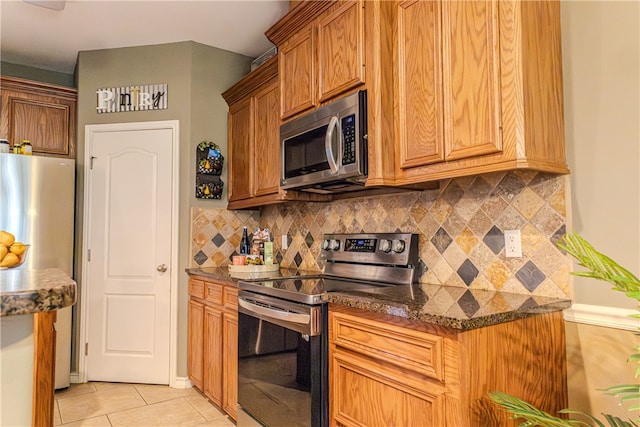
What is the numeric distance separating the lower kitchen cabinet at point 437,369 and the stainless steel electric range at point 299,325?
94 mm

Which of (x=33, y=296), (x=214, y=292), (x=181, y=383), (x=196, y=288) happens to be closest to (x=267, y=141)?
(x=214, y=292)

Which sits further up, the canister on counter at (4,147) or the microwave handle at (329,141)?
the canister on counter at (4,147)

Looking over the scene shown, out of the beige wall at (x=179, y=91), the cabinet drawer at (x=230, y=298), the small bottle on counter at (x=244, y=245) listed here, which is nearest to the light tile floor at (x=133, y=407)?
the beige wall at (x=179, y=91)

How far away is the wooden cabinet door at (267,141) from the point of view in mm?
2953

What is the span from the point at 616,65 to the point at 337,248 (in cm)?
165

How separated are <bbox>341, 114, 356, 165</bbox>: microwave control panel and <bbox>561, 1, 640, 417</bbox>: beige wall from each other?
2.94 feet

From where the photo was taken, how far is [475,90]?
63.6 inches

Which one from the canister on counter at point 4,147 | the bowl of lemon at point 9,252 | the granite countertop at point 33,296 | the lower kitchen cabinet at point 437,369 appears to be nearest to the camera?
the granite countertop at point 33,296

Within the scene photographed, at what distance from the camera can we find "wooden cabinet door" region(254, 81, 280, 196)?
2.95 m

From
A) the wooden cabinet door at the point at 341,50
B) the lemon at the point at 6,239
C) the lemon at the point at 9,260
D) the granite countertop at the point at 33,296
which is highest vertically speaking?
the wooden cabinet door at the point at 341,50

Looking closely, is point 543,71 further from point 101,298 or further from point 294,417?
point 101,298

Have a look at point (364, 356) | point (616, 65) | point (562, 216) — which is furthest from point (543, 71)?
point (364, 356)

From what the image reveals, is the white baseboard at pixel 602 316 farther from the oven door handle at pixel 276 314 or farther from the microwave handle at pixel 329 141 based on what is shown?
the microwave handle at pixel 329 141

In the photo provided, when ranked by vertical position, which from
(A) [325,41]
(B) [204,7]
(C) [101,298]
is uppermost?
(B) [204,7]
